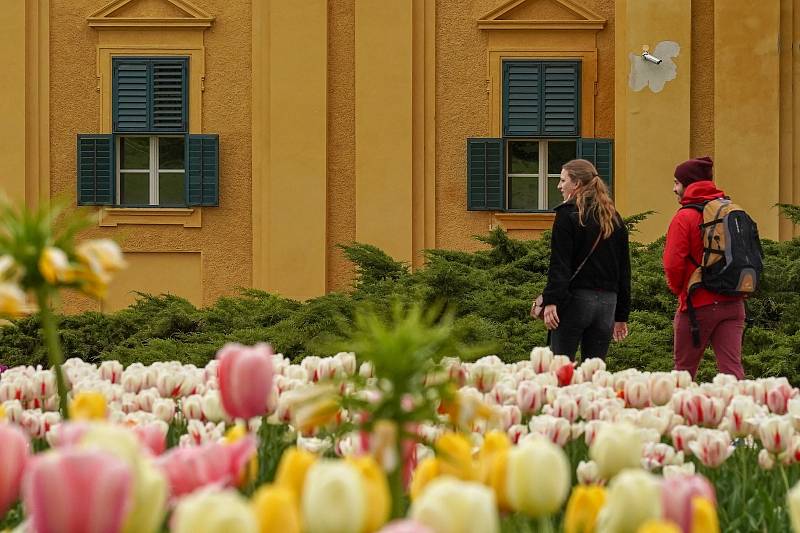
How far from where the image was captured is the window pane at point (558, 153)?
57.1 feet

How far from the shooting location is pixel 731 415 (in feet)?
10.7

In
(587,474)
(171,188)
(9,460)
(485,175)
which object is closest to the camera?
(9,460)

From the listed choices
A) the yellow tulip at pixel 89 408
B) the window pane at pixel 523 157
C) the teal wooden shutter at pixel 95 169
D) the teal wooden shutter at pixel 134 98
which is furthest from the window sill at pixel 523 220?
the yellow tulip at pixel 89 408

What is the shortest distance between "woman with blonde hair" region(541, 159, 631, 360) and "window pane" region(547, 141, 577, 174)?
9.22 m

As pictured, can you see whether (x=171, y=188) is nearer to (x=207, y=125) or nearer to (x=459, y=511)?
(x=207, y=125)

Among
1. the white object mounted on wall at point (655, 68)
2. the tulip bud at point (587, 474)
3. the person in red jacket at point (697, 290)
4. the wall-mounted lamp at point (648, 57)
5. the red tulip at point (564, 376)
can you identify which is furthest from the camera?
the white object mounted on wall at point (655, 68)

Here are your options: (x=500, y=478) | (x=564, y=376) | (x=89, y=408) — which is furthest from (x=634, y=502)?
(x=564, y=376)

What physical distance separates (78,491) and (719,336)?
7.39 meters

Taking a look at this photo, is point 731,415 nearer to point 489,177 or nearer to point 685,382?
point 685,382

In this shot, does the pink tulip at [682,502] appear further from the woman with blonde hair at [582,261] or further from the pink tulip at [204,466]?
the woman with blonde hair at [582,261]

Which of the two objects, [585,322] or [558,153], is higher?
[558,153]

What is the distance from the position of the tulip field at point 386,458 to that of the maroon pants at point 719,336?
14.4ft

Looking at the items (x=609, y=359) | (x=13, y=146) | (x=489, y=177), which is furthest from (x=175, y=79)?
(x=609, y=359)

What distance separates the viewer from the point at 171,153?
17.5 meters
